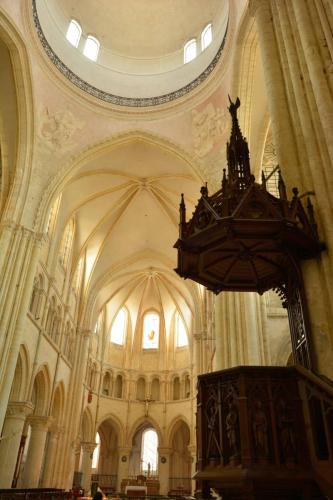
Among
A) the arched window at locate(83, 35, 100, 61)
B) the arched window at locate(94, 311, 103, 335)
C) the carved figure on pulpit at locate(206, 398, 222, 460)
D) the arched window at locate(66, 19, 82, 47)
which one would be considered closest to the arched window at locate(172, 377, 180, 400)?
the arched window at locate(94, 311, 103, 335)

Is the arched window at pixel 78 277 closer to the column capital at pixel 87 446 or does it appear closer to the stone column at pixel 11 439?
the stone column at pixel 11 439

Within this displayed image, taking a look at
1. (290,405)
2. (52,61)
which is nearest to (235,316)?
(290,405)

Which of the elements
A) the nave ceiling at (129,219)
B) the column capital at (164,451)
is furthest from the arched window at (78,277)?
the column capital at (164,451)

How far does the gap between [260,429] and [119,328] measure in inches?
987

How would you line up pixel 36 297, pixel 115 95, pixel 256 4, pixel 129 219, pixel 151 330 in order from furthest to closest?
pixel 151 330
pixel 129 219
pixel 115 95
pixel 36 297
pixel 256 4

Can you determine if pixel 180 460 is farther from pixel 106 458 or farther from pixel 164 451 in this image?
pixel 106 458

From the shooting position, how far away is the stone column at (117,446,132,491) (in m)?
24.8

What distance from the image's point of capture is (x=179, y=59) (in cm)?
1850

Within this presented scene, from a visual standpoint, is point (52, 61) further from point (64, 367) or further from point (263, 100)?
point (64, 367)

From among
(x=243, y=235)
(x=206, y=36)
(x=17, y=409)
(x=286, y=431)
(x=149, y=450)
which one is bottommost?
(x=286, y=431)

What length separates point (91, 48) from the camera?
60.0ft

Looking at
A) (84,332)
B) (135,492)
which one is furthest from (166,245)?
(135,492)

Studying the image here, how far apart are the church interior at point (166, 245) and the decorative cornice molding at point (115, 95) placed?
0.11 metres

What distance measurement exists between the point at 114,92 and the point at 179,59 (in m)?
3.40
